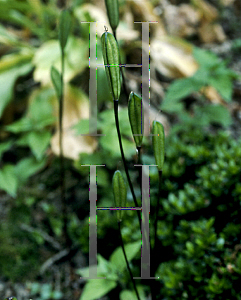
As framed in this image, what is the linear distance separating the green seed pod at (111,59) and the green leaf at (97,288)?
2.17 feet

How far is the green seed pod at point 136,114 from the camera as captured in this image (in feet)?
1.75

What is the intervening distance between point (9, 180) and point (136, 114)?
106 cm

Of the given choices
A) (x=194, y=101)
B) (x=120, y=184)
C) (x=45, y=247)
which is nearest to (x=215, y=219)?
(x=120, y=184)

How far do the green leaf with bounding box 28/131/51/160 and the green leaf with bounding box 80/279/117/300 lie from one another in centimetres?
71

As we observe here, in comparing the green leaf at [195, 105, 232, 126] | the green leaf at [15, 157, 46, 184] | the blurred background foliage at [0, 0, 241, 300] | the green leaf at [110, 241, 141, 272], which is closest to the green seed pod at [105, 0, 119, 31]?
the blurred background foliage at [0, 0, 241, 300]

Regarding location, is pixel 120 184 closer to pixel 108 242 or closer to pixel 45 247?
pixel 108 242

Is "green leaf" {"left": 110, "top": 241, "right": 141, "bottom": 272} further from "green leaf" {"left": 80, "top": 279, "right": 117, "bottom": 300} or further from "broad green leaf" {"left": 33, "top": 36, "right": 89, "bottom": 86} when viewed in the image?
"broad green leaf" {"left": 33, "top": 36, "right": 89, "bottom": 86}

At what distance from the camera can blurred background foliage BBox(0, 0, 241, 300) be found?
0.98 meters

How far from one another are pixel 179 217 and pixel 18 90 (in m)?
1.62

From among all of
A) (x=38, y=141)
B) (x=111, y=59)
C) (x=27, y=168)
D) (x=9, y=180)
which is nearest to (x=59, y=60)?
(x=38, y=141)

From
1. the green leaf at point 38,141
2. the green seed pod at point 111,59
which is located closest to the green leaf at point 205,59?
the green leaf at point 38,141

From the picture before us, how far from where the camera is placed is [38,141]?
1.45 metres

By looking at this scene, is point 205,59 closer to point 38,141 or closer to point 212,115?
point 212,115

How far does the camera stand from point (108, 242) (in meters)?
1.34
